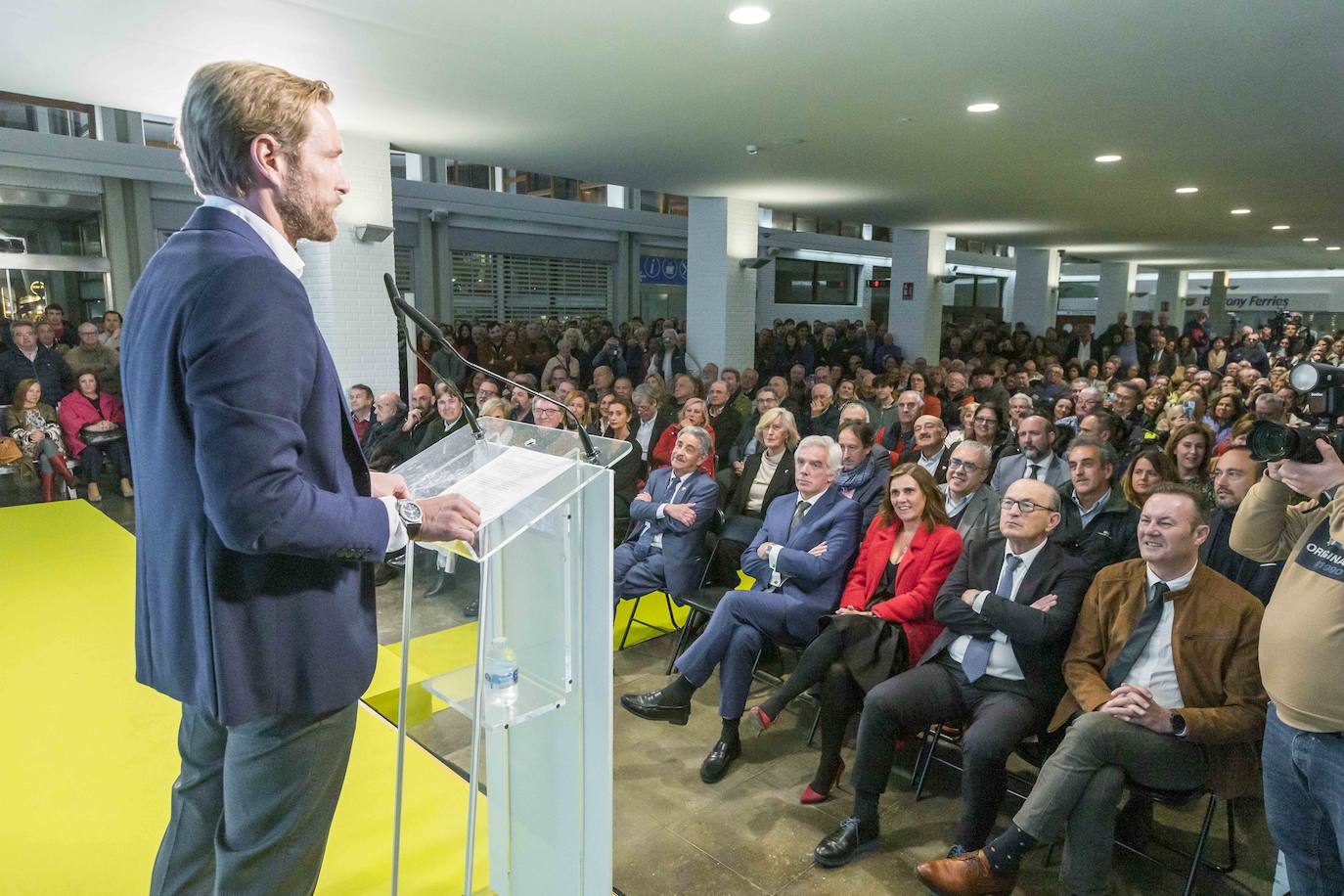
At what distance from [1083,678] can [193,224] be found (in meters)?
2.49

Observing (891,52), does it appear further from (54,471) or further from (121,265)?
(121,265)

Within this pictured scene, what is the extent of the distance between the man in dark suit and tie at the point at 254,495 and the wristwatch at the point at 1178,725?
1.99 metres

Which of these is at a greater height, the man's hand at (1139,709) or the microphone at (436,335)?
the microphone at (436,335)

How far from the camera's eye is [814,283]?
17922 mm

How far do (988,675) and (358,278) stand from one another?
5929mm

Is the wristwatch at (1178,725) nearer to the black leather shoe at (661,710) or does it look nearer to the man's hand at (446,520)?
the black leather shoe at (661,710)

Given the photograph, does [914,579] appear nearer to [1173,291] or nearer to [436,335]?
[436,335]

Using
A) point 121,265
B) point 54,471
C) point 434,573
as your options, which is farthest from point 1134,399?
point 121,265

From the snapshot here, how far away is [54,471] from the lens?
654 cm

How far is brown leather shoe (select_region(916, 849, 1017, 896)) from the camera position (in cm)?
223

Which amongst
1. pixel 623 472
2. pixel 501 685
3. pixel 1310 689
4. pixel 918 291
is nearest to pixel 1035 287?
pixel 918 291

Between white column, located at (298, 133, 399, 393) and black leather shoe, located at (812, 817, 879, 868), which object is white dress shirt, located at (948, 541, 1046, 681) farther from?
white column, located at (298, 133, 399, 393)

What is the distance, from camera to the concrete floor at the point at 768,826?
2355 millimetres

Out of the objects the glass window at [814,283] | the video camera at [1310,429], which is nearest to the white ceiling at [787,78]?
the video camera at [1310,429]
